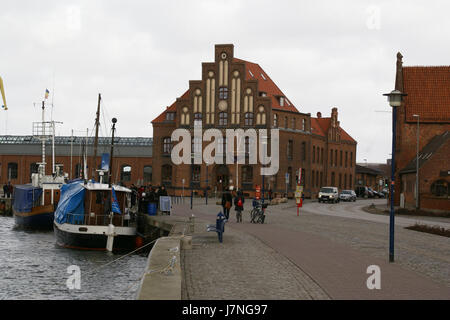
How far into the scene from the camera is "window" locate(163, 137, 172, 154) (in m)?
76.7

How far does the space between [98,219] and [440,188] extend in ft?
117

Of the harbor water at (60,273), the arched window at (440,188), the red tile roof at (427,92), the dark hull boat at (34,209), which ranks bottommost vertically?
the harbor water at (60,273)

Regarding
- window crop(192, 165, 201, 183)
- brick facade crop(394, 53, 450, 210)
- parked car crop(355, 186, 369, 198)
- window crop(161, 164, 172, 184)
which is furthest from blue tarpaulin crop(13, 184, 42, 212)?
parked car crop(355, 186, 369, 198)

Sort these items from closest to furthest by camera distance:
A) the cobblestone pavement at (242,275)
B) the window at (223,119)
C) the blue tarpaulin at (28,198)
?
the cobblestone pavement at (242,275)
the blue tarpaulin at (28,198)
the window at (223,119)

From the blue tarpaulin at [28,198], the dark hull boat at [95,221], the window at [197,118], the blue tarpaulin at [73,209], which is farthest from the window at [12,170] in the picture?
the blue tarpaulin at [73,209]

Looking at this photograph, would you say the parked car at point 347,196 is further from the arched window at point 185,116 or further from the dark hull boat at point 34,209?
the dark hull boat at point 34,209

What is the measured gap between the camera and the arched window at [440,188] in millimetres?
53969

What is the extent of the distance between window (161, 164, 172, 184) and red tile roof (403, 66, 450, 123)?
1196 inches

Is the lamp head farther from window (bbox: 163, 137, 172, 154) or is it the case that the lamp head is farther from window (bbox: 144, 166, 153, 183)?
window (bbox: 144, 166, 153, 183)

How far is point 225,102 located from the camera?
71.5m

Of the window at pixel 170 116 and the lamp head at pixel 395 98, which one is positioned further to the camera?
the window at pixel 170 116

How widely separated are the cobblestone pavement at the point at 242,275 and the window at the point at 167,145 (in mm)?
56686
